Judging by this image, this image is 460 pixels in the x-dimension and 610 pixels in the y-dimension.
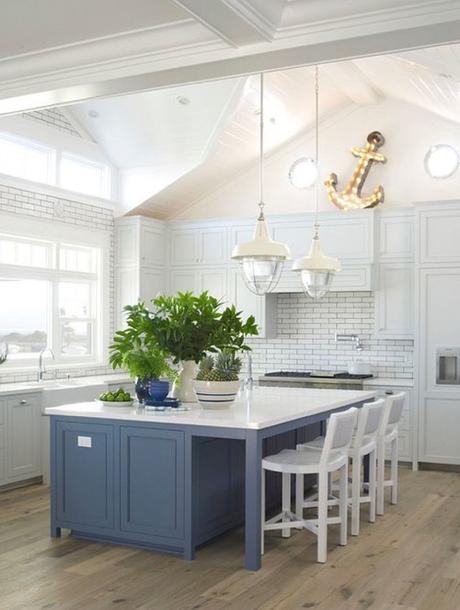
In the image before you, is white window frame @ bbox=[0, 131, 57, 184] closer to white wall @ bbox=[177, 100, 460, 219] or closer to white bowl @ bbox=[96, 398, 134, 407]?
white wall @ bbox=[177, 100, 460, 219]

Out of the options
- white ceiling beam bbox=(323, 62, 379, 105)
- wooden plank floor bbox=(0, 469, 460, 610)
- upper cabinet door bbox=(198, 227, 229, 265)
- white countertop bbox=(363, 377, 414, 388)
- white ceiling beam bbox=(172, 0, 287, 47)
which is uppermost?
white ceiling beam bbox=(323, 62, 379, 105)

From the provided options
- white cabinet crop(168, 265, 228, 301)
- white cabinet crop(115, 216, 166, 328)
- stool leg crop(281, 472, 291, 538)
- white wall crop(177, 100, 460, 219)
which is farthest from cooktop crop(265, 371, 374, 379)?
stool leg crop(281, 472, 291, 538)

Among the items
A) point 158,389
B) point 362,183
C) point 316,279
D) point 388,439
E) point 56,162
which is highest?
point 56,162

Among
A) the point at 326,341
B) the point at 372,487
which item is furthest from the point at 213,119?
the point at 372,487

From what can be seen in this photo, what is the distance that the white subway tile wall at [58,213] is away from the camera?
7616mm

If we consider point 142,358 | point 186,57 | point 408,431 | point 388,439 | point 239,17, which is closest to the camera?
point 239,17

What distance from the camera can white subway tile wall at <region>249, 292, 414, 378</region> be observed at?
882 centimetres

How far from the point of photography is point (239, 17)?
3.32 metres

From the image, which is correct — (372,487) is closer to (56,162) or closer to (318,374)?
(318,374)

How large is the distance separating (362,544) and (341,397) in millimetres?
1256

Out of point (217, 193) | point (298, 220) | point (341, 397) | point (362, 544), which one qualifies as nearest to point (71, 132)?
point (217, 193)

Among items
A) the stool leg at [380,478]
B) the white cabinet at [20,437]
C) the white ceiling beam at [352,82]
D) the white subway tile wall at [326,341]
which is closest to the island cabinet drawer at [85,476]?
the white cabinet at [20,437]

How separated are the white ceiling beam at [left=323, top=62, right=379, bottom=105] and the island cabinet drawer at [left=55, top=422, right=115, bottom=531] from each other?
4.62m

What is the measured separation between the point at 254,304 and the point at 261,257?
12.2 ft
